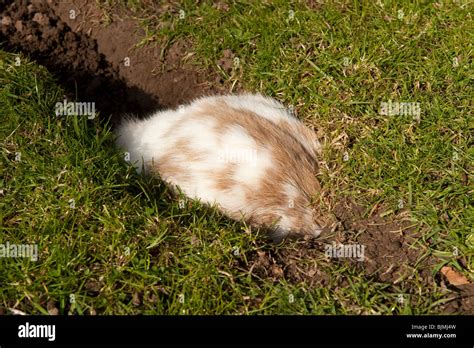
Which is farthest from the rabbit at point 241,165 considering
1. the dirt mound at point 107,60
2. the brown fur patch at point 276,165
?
the dirt mound at point 107,60

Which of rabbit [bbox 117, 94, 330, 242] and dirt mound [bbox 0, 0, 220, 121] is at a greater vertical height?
dirt mound [bbox 0, 0, 220, 121]

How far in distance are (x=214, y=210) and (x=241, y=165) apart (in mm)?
320

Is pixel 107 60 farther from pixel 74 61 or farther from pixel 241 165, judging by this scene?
pixel 241 165

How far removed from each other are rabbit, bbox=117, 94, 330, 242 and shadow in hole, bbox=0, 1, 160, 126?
0.91 meters

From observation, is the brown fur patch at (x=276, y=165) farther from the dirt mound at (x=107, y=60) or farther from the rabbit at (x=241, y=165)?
the dirt mound at (x=107, y=60)

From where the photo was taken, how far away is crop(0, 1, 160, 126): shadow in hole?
15.0 feet

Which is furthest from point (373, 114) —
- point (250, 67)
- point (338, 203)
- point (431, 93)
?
point (250, 67)

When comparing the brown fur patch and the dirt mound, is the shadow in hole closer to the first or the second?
the dirt mound

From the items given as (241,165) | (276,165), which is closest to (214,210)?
(241,165)

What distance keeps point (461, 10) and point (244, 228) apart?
2.36 m

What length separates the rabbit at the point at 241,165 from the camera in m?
3.51

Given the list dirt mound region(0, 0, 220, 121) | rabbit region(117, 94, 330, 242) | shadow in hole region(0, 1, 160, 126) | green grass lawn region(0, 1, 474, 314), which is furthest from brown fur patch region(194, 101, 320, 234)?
shadow in hole region(0, 1, 160, 126)

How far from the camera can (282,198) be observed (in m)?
3.55

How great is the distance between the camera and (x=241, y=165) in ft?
11.6
